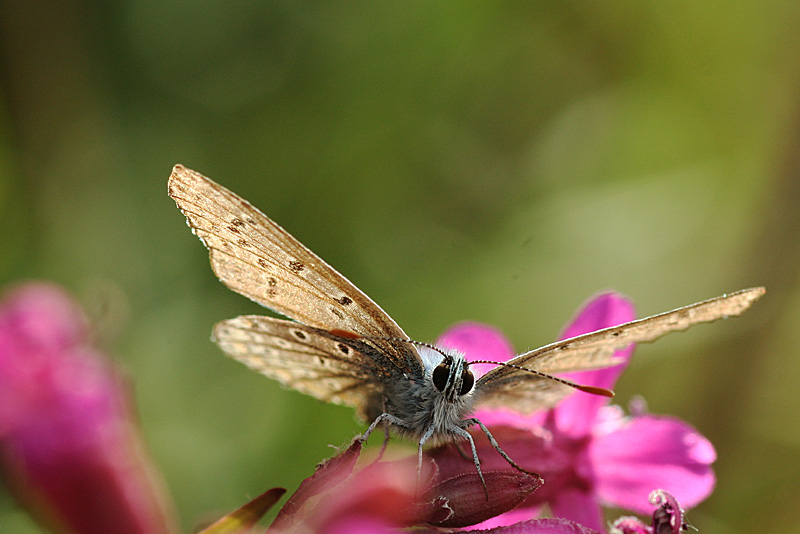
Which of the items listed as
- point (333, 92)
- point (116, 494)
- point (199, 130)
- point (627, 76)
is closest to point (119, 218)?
point (199, 130)

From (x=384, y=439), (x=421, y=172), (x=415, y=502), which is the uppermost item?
(x=421, y=172)

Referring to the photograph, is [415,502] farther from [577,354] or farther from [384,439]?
[577,354]

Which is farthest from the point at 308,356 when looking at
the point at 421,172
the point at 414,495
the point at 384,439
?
the point at 421,172

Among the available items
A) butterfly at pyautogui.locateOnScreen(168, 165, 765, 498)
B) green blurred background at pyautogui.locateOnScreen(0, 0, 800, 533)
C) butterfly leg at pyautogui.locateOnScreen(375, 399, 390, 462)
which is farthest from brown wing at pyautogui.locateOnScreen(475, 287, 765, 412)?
green blurred background at pyautogui.locateOnScreen(0, 0, 800, 533)

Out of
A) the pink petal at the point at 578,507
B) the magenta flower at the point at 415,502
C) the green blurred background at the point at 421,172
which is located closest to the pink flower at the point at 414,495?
the magenta flower at the point at 415,502

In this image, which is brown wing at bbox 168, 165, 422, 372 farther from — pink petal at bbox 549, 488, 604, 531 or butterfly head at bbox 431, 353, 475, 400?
pink petal at bbox 549, 488, 604, 531

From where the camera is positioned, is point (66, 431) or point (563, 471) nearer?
point (563, 471)

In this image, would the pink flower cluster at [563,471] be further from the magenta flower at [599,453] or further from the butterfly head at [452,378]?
the butterfly head at [452,378]
